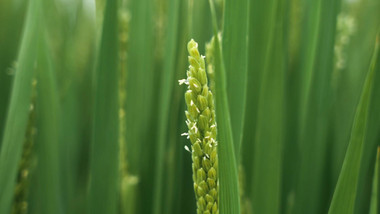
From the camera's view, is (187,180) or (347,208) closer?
(347,208)

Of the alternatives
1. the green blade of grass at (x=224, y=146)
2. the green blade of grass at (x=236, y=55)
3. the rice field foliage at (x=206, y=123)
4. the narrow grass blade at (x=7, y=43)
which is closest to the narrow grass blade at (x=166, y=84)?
the rice field foliage at (x=206, y=123)

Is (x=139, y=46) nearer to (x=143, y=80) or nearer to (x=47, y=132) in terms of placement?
(x=143, y=80)

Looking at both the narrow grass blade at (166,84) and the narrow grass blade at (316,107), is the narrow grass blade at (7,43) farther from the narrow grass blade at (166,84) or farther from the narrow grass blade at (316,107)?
the narrow grass blade at (316,107)

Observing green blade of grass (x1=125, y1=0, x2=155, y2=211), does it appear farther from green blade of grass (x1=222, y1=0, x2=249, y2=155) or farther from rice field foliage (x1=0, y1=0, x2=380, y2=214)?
green blade of grass (x1=222, y1=0, x2=249, y2=155)

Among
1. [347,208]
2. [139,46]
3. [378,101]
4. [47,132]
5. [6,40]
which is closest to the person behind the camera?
[347,208]

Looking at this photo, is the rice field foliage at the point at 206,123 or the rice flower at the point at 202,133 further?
the rice field foliage at the point at 206,123

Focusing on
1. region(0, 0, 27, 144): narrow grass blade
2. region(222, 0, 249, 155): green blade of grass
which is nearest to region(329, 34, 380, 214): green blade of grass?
region(222, 0, 249, 155): green blade of grass

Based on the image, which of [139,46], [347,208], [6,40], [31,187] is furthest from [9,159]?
[6,40]
